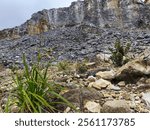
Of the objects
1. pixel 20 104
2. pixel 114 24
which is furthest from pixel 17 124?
pixel 114 24

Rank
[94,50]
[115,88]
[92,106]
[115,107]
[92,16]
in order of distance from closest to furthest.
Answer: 1. [115,107]
2. [92,106]
3. [115,88]
4. [94,50]
5. [92,16]

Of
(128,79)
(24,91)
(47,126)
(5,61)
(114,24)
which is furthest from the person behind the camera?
(114,24)

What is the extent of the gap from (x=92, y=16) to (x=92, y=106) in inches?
848

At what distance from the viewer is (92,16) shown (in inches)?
1077

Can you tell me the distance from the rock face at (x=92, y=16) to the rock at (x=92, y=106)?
17.6 metres

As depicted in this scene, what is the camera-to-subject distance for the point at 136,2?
2627 centimetres

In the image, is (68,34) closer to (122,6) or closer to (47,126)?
(122,6)

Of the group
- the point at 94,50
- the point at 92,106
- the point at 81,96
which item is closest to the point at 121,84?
the point at 81,96

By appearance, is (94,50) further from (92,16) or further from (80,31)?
(92,16)

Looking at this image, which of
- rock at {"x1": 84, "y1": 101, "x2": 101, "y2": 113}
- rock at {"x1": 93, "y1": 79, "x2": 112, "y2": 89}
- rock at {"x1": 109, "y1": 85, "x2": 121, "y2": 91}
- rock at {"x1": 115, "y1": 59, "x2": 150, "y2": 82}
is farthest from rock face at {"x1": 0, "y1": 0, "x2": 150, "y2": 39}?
rock at {"x1": 84, "y1": 101, "x2": 101, "y2": 113}

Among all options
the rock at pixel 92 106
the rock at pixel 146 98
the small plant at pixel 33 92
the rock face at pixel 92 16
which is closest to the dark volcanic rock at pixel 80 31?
the rock face at pixel 92 16

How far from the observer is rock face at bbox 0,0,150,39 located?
25.4 metres

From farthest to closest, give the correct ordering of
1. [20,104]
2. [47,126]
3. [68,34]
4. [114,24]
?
[114,24], [68,34], [20,104], [47,126]

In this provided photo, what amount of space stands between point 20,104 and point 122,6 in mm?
21338
